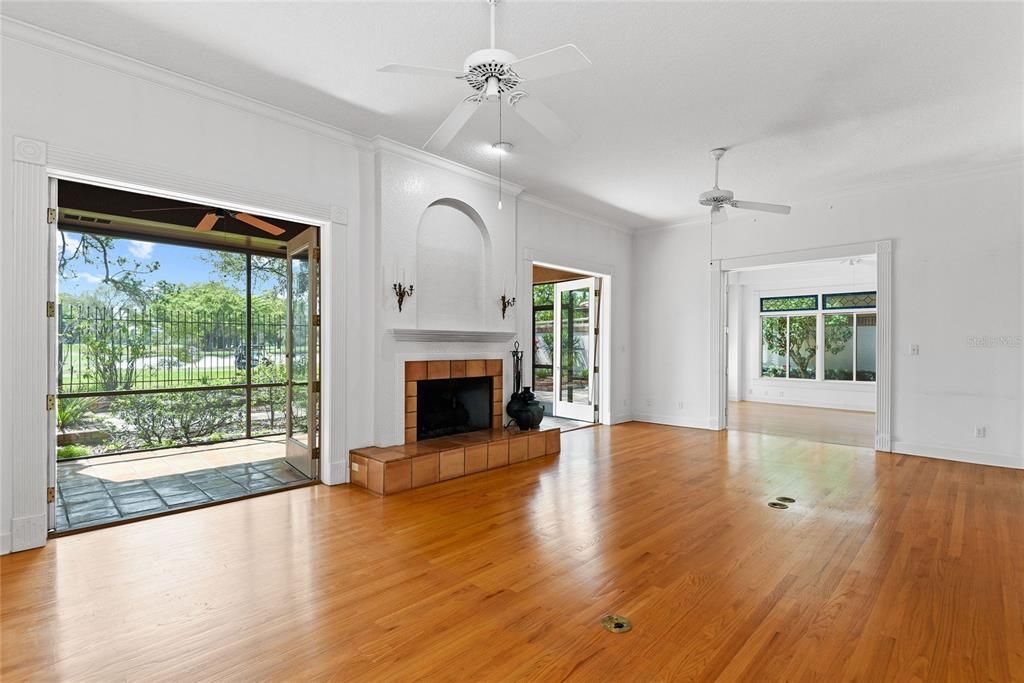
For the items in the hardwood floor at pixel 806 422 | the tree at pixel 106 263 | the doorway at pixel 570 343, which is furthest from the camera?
the doorway at pixel 570 343

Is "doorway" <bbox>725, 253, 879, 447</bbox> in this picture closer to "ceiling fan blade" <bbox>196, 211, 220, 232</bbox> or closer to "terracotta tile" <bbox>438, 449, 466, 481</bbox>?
"terracotta tile" <bbox>438, 449, 466, 481</bbox>

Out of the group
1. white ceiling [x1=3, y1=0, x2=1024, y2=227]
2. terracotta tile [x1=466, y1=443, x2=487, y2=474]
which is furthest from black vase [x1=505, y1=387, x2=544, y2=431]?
white ceiling [x1=3, y1=0, x2=1024, y2=227]

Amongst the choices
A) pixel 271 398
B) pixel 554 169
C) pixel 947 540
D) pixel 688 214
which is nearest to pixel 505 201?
pixel 554 169

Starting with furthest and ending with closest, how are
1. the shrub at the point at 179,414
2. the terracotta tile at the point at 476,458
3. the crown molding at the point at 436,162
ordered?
the shrub at the point at 179,414 < the terracotta tile at the point at 476,458 < the crown molding at the point at 436,162

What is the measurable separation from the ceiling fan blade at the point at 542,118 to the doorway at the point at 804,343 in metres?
7.08

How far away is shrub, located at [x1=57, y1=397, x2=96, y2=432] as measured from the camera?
5.97m

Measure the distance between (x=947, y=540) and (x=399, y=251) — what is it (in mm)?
4632

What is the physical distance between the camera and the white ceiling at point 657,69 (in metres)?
2.91

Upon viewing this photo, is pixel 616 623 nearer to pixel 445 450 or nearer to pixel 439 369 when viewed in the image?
→ pixel 445 450

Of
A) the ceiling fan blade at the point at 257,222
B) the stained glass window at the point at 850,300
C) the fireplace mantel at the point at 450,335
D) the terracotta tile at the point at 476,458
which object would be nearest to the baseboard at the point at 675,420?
the fireplace mantel at the point at 450,335

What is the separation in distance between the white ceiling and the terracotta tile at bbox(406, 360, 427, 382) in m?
2.07

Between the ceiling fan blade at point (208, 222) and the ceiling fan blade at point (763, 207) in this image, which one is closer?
the ceiling fan blade at point (763, 207)

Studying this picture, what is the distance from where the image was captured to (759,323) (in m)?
12.0

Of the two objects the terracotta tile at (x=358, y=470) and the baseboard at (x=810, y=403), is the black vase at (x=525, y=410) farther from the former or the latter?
the baseboard at (x=810, y=403)
